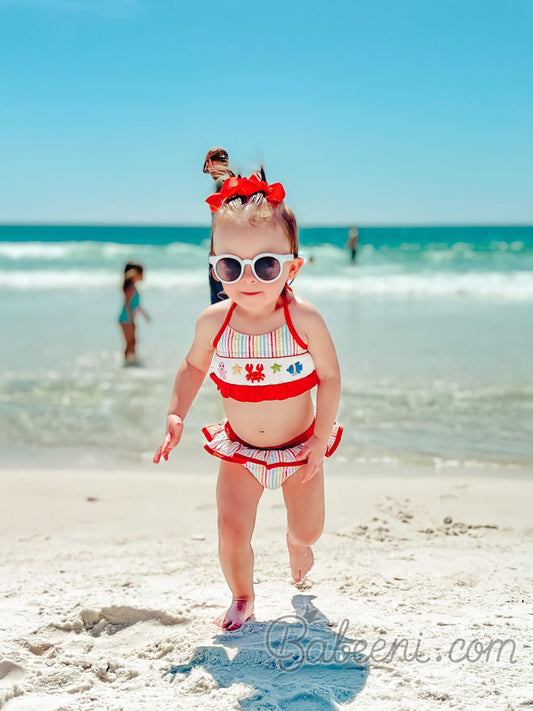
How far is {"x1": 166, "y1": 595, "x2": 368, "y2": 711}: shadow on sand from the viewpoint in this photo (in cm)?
225

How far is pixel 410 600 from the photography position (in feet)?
9.93

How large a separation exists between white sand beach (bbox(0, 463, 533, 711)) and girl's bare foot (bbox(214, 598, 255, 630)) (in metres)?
0.04

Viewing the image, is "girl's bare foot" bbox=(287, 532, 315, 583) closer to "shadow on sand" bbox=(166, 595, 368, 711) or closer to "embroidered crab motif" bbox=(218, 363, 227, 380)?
"shadow on sand" bbox=(166, 595, 368, 711)

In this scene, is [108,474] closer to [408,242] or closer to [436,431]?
[436,431]

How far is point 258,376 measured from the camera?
105 inches

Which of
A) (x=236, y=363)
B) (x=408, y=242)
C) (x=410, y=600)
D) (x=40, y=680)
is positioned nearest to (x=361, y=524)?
(x=410, y=600)

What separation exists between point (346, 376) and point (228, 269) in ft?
19.1

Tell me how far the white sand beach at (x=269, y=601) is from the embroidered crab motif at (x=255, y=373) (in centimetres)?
95

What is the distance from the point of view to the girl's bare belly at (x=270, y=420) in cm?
274

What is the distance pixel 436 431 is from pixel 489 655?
360cm

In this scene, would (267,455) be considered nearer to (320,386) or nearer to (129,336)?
(320,386)

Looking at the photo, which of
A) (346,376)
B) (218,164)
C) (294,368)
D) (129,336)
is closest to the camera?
(294,368)

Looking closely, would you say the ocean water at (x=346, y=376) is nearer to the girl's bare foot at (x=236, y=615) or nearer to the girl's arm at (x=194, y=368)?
the girl's arm at (x=194, y=368)

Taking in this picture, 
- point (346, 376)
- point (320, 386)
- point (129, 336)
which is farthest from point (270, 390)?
point (129, 336)
